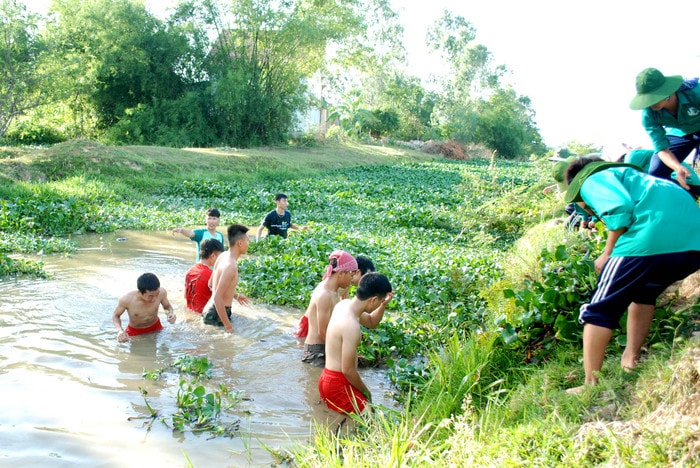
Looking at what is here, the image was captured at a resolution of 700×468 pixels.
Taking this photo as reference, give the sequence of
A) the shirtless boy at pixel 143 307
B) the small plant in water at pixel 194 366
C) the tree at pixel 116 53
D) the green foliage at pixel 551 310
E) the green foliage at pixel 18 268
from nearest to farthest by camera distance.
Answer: the green foliage at pixel 551 310
the small plant in water at pixel 194 366
the shirtless boy at pixel 143 307
the green foliage at pixel 18 268
the tree at pixel 116 53

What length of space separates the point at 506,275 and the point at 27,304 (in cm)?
619

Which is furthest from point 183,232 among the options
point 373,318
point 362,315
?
point 373,318

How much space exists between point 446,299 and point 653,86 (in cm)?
371

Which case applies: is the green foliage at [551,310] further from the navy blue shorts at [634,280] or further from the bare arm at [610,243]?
the navy blue shorts at [634,280]

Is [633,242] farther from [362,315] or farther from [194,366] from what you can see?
[194,366]

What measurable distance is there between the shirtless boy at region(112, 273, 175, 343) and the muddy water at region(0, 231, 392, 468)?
0.13 m

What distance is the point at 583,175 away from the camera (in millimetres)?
3920

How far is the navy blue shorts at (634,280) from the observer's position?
3.69 meters

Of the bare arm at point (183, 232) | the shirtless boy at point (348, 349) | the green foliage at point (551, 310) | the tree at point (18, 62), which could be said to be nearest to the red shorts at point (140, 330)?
the bare arm at point (183, 232)

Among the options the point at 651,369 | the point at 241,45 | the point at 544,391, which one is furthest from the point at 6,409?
the point at 241,45

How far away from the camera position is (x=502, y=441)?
344 cm

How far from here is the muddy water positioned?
13.8 feet

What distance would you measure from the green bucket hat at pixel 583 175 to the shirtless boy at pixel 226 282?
4055 millimetres

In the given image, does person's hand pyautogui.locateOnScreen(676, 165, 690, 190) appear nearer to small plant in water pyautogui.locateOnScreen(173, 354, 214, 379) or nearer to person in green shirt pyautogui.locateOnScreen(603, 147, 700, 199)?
person in green shirt pyautogui.locateOnScreen(603, 147, 700, 199)
